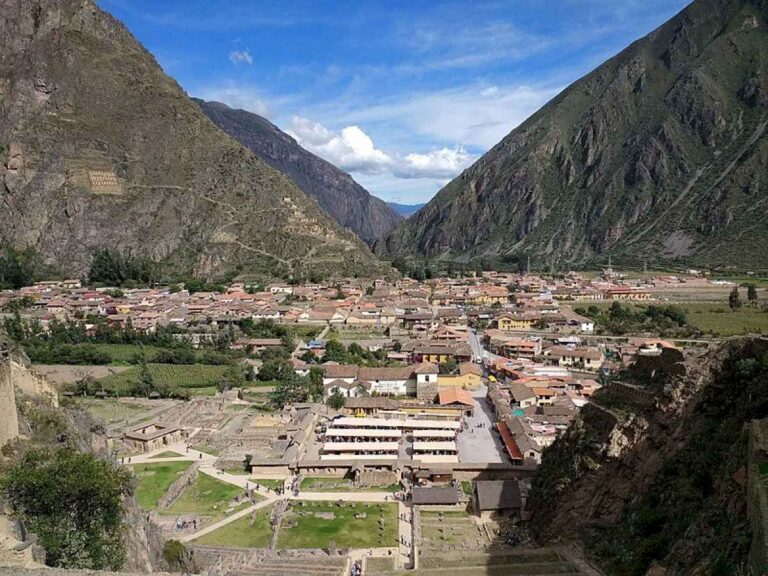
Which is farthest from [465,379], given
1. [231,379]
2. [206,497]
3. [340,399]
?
[206,497]

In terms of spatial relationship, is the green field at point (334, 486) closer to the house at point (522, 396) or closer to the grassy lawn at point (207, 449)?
the grassy lawn at point (207, 449)

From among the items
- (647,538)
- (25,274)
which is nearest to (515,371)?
(647,538)

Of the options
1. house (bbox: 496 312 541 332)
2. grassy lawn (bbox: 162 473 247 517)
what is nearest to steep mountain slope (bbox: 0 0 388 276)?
house (bbox: 496 312 541 332)

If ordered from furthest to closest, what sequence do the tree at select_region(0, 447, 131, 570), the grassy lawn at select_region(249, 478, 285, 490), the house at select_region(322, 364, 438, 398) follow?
1. the house at select_region(322, 364, 438, 398)
2. the grassy lawn at select_region(249, 478, 285, 490)
3. the tree at select_region(0, 447, 131, 570)

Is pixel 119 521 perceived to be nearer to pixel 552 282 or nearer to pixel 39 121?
pixel 552 282

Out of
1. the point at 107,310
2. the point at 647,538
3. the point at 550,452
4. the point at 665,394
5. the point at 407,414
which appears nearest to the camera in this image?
the point at 647,538

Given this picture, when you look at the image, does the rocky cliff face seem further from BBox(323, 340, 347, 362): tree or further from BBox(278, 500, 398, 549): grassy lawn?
BBox(323, 340, 347, 362): tree
